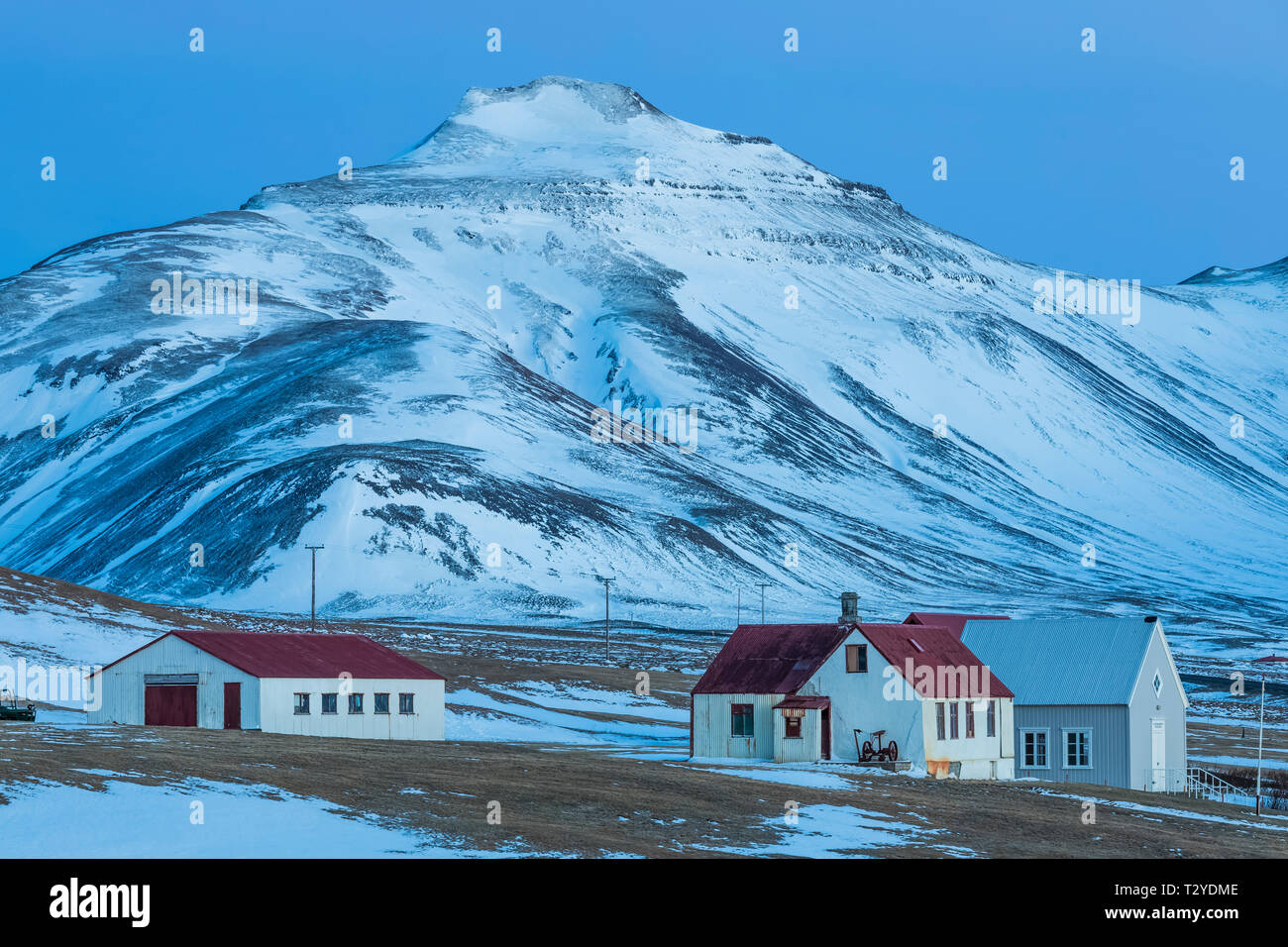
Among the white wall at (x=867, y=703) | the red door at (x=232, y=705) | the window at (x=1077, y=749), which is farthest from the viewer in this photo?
the red door at (x=232, y=705)

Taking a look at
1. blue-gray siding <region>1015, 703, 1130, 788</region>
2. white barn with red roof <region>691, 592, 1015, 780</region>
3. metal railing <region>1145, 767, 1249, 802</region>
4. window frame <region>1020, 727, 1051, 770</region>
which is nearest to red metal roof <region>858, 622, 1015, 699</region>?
white barn with red roof <region>691, 592, 1015, 780</region>

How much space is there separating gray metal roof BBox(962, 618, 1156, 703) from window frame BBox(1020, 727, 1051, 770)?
44.8 inches

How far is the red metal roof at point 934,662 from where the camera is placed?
213 ft

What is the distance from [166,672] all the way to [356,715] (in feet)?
25.0

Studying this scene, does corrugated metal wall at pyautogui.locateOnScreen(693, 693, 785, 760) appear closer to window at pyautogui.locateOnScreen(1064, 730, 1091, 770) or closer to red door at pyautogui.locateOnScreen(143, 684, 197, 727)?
window at pyautogui.locateOnScreen(1064, 730, 1091, 770)

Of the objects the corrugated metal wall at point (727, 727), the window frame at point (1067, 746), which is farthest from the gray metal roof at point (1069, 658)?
the corrugated metal wall at point (727, 727)

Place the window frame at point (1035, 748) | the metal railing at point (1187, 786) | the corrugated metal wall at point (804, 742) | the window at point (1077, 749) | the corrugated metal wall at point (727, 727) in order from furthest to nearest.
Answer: the window frame at point (1035, 748)
the window at point (1077, 749)
the metal railing at point (1187, 786)
the corrugated metal wall at point (727, 727)
the corrugated metal wall at point (804, 742)

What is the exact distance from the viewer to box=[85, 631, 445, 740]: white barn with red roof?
2717 inches

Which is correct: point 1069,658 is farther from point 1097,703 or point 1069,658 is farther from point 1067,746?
point 1067,746

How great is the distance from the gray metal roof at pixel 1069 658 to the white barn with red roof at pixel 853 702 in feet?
5.00

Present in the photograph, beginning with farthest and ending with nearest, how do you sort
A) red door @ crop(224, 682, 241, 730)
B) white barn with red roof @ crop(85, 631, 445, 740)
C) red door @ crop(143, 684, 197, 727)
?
red door @ crop(143, 684, 197, 727) → white barn with red roof @ crop(85, 631, 445, 740) → red door @ crop(224, 682, 241, 730)

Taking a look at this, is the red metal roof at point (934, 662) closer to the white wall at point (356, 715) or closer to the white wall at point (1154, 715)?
the white wall at point (1154, 715)
